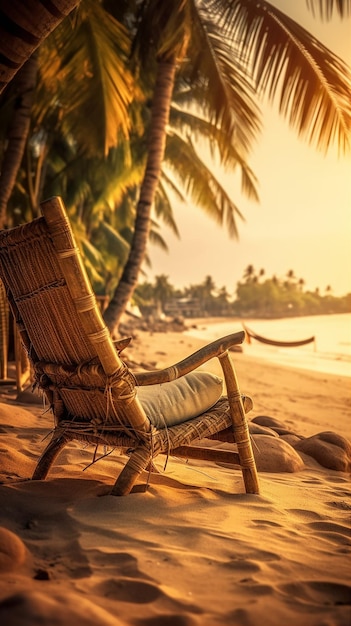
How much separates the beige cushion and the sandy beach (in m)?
0.30

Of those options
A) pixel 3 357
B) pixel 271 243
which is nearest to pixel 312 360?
pixel 3 357

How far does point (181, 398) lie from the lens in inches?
97.3

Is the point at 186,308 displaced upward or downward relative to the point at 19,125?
downward

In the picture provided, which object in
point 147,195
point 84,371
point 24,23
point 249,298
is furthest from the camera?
point 249,298

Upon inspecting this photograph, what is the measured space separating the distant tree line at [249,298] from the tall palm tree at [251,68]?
136 feet

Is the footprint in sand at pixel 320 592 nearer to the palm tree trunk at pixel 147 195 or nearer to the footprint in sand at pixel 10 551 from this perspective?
the footprint in sand at pixel 10 551

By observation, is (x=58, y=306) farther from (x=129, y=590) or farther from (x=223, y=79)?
(x=223, y=79)

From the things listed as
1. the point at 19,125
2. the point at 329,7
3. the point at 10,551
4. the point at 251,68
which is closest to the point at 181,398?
the point at 10,551

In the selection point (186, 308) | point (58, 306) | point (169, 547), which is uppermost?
point (58, 306)

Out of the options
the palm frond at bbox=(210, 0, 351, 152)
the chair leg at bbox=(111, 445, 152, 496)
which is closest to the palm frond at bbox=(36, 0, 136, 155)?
the palm frond at bbox=(210, 0, 351, 152)

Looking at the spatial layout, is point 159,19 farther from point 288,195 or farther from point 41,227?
point 288,195

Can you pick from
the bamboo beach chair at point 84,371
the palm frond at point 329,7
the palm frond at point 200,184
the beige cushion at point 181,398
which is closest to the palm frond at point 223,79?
the palm frond at point 329,7

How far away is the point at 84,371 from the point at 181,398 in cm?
54

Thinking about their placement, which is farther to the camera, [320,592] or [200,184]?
[200,184]
